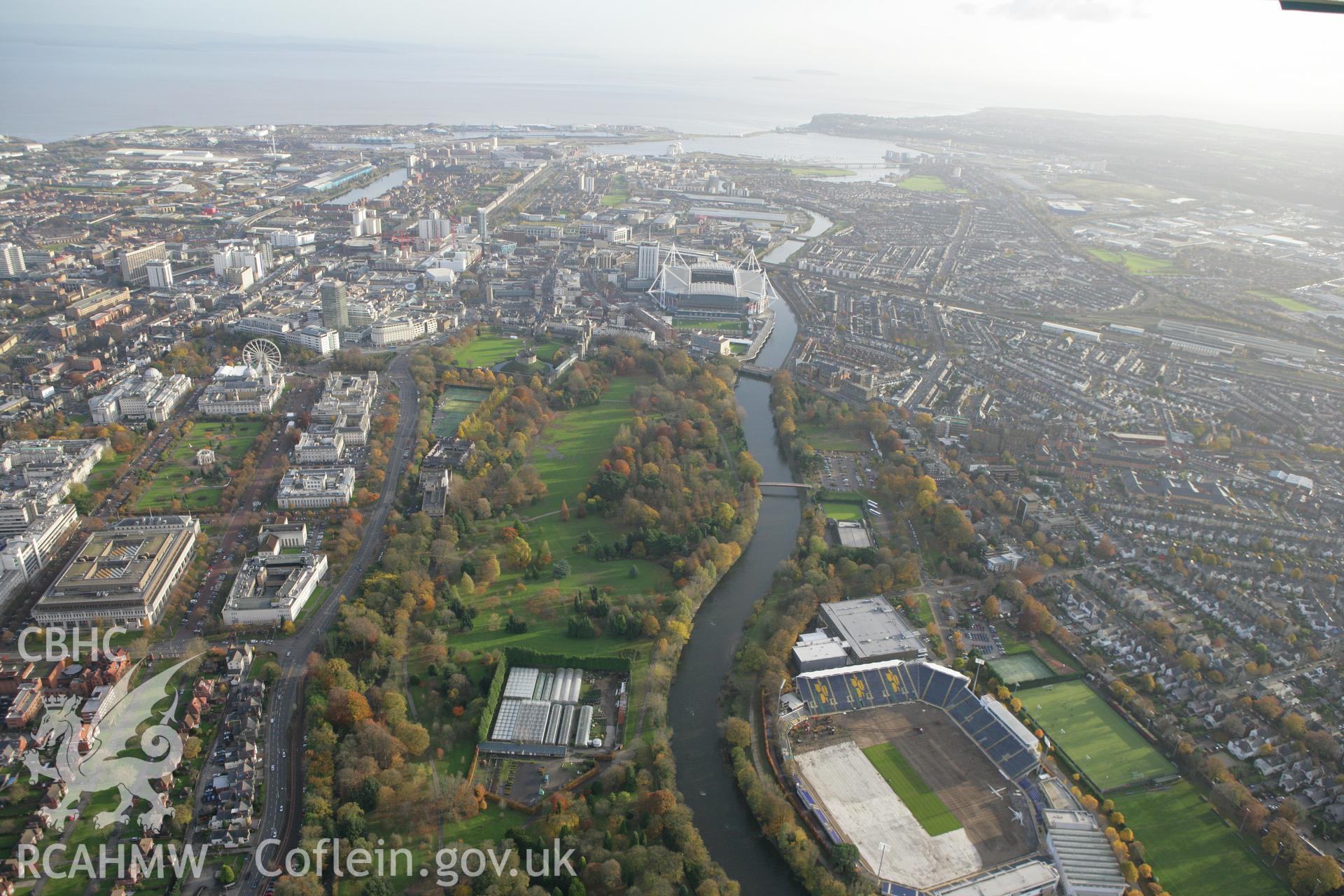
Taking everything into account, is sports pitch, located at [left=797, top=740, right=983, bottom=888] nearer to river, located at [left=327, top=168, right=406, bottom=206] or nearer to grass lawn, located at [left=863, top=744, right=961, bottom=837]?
grass lawn, located at [left=863, top=744, right=961, bottom=837]

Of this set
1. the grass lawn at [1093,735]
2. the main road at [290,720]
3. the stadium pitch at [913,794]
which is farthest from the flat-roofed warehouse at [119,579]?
the grass lawn at [1093,735]

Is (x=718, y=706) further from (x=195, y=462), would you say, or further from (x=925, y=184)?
(x=925, y=184)

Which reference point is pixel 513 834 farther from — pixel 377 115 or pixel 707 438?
pixel 377 115

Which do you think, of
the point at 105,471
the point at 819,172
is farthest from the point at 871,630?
the point at 819,172

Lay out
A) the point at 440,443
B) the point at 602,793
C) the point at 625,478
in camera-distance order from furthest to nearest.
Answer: the point at 440,443, the point at 625,478, the point at 602,793

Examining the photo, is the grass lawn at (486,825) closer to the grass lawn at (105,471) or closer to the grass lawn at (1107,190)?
the grass lawn at (105,471)


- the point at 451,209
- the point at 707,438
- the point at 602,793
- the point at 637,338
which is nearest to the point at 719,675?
the point at 602,793

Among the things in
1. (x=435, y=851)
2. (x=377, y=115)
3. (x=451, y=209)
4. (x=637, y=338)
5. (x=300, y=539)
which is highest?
(x=377, y=115)
